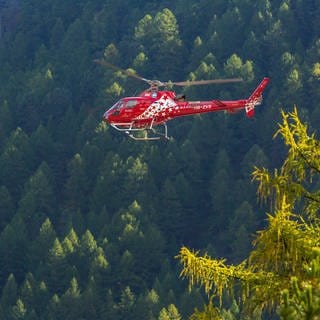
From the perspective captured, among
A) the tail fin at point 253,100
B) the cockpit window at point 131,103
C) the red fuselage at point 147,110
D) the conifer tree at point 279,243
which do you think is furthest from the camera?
the tail fin at point 253,100

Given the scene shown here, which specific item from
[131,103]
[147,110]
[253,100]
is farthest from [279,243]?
[253,100]

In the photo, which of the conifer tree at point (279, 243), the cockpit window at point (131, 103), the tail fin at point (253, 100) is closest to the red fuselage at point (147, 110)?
the cockpit window at point (131, 103)

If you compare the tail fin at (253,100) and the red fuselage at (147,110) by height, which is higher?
the red fuselage at (147,110)

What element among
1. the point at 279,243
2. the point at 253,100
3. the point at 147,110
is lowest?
the point at 253,100

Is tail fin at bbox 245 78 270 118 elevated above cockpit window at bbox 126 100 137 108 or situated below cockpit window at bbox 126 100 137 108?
below

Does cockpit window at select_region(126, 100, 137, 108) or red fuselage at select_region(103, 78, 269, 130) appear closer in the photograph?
red fuselage at select_region(103, 78, 269, 130)

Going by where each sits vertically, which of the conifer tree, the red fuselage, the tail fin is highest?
the conifer tree

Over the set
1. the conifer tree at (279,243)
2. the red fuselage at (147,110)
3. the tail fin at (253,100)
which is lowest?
the tail fin at (253,100)

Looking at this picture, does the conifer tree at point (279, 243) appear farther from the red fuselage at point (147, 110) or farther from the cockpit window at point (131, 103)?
the cockpit window at point (131, 103)

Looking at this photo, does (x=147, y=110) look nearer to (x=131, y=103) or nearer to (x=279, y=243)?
(x=131, y=103)

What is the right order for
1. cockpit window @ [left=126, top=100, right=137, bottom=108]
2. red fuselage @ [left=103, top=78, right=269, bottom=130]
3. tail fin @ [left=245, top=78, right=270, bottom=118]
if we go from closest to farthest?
A: 1. red fuselage @ [left=103, top=78, right=269, bottom=130]
2. cockpit window @ [left=126, top=100, right=137, bottom=108]
3. tail fin @ [left=245, top=78, right=270, bottom=118]

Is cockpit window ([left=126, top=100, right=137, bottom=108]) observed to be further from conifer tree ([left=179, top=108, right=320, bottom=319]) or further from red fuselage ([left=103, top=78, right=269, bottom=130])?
conifer tree ([left=179, top=108, right=320, bottom=319])

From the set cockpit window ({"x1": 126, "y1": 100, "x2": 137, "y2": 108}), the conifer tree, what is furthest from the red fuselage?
the conifer tree

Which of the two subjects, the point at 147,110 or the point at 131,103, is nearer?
the point at 147,110
